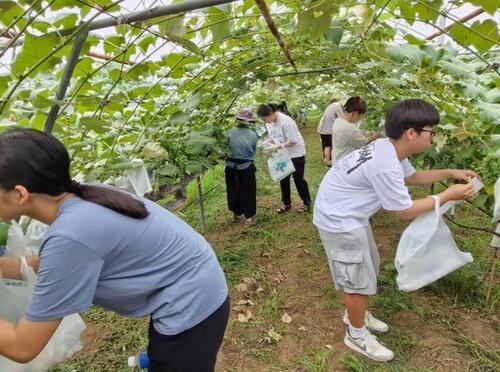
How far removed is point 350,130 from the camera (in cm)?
448

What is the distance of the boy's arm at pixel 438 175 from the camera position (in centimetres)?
219

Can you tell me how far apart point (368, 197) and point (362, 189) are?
0.06 metres

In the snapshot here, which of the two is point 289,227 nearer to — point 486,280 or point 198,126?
point 198,126

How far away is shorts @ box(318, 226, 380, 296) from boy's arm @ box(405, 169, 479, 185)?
1.45ft

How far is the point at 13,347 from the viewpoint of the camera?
105 cm

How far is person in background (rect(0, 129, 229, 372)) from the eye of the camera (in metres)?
1.03

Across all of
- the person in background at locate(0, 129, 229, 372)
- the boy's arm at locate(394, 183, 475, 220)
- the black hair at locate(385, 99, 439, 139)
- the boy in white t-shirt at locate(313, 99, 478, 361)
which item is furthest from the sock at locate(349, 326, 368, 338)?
the person in background at locate(0, 129, 229, 372)

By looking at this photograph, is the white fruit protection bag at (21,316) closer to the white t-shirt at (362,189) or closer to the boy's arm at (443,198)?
the white t-shirt at (362,189)

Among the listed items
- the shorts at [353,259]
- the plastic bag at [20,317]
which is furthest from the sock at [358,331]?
the plastic bag at [20,317]

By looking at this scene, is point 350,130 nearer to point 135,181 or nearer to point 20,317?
point 135,181

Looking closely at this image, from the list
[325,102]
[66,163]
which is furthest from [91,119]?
[325,102]

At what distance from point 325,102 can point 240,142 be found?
7.36 meters

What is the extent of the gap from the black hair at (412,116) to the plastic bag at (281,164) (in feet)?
10.6

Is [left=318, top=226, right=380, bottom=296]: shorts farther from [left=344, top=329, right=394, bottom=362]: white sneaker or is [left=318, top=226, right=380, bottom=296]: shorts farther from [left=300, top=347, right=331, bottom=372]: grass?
[left=300, top=347, right=331, bottom=372]: grass
